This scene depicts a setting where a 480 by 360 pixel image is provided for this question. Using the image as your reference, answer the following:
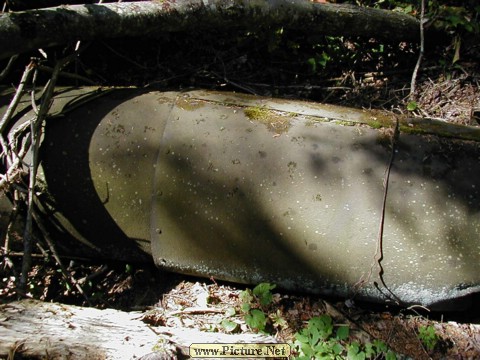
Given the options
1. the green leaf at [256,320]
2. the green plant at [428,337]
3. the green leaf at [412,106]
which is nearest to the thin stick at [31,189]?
the green leaf at [256,320]

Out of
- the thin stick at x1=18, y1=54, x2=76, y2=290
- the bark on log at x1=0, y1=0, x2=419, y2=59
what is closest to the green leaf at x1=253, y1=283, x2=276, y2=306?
the thin stick at x1=18, y1=54, x2=76, y2=290

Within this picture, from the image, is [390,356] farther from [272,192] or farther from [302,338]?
[272,192]

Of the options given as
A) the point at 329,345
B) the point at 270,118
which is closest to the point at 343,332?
the point at 329,345

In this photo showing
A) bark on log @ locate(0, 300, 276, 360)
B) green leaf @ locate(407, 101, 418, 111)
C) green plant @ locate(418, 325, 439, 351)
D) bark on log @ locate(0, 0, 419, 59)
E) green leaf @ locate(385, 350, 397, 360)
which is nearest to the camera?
bark on log @ locate(0, 300, 276, 360)

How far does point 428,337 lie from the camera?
2.20 metres

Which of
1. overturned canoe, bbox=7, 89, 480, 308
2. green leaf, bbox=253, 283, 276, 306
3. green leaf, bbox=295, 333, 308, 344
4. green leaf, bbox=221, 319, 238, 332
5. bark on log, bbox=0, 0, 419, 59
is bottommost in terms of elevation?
green leaf, bbox=221, 319, 238, 332

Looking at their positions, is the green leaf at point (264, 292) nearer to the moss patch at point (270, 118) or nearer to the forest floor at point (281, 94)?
the forest floor at point (281, 94)

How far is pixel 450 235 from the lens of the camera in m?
1.91

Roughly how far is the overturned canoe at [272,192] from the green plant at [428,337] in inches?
9.4

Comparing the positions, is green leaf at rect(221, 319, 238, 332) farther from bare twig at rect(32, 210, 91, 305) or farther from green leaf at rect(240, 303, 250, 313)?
bare twig at rect(32, 210, 91, 305)

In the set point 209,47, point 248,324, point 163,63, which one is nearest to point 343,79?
point 209,47

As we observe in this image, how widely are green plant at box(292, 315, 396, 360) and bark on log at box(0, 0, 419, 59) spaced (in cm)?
197

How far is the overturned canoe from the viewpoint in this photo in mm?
1941

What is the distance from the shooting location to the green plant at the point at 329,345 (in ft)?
6.90
